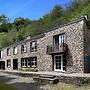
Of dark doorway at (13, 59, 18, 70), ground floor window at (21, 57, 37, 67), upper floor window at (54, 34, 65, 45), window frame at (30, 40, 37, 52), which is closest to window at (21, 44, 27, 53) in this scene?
ground floor window at (21, 57, 37, 67)

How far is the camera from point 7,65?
5944 cm

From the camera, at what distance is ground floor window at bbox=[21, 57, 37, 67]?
44.5 m

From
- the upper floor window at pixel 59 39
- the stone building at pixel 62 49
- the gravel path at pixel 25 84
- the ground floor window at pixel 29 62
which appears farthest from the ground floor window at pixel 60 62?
the ground floor window at pixel 29 62

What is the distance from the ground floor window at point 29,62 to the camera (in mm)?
44500

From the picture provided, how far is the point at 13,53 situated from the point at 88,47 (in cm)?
2736

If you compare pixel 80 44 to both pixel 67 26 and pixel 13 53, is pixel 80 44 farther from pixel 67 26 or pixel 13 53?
pixel 13 53

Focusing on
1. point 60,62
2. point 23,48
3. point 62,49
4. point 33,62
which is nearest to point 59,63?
point 60,62

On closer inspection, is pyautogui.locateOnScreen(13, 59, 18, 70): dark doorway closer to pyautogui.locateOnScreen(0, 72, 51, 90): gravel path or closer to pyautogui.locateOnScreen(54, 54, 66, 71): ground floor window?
pyautogui.locateOnScreen(54, 54, 66, 71): ground floor window

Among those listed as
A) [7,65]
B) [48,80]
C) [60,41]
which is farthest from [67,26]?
[7,65]

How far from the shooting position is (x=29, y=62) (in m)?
46.9

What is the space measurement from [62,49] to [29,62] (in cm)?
1507

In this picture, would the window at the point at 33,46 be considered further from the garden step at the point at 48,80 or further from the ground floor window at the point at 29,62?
the garden step at the point at 48,80

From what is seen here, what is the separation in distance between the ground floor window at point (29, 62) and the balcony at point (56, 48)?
27.7 ft

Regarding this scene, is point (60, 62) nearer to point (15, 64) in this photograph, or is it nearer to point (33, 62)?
point (33, 62)
